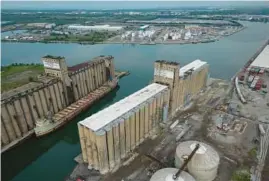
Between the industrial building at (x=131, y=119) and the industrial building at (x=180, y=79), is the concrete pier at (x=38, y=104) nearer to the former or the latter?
the industrial building at (x=131, y=119)

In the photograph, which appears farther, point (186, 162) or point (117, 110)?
point (117, 110)

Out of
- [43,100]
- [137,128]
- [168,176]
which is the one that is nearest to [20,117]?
[43,100]

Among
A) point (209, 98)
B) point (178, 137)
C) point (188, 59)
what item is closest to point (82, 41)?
point (188, 59)

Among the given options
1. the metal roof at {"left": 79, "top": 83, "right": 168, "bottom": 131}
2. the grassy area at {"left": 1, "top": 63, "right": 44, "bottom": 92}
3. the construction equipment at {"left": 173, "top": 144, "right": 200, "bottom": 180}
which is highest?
the metal roof at {"left": 79, "top": 83, "right": 168, "bottom": 131}

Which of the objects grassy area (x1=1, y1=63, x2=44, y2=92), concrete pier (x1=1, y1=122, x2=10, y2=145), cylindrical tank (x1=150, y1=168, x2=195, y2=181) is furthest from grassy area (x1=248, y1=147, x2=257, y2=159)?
grassy area (x1=1, y1=63, x2=44, y2=92)

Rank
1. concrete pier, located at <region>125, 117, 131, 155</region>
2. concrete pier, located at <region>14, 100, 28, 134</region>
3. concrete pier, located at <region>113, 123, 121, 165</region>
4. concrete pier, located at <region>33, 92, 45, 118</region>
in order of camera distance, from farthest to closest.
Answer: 1. concrete pier, located at <region>33, 92, 45, 118</region>
2. concrete pier, located at <region>14, 100, 28, 134</region>
3. concrete pier, located at <region>125, 117, 131, 155</region>
4. concrete pier, located at <region>113, 123, 121, 165</region>

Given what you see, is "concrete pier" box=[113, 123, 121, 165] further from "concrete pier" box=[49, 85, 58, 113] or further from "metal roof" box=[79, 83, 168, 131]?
"concrete pier" box=[49, 85, 58, 113]

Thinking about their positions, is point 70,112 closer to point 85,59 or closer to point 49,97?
point 49,97
